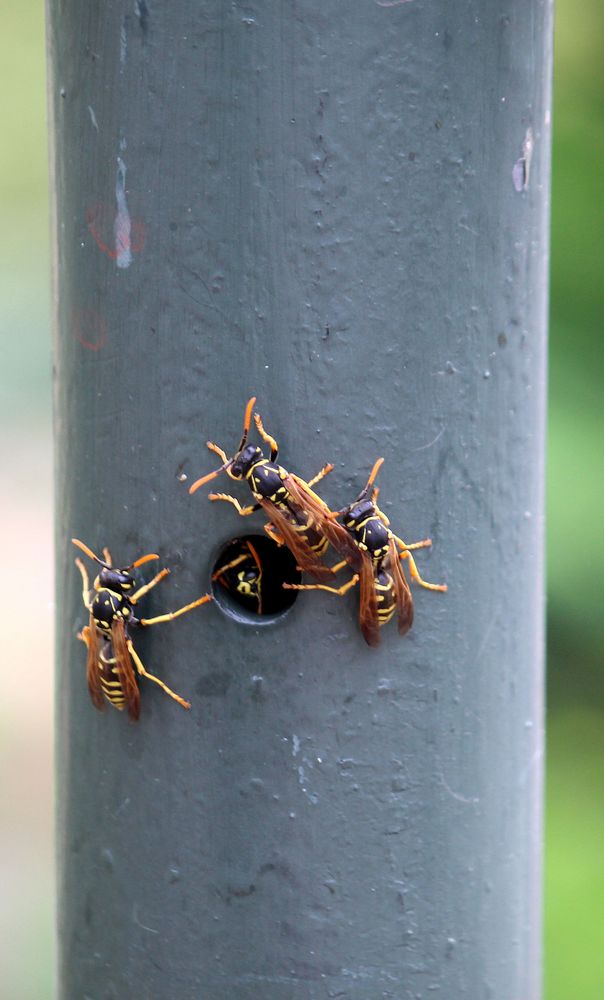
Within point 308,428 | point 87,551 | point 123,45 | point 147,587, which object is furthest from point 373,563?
point 123,45

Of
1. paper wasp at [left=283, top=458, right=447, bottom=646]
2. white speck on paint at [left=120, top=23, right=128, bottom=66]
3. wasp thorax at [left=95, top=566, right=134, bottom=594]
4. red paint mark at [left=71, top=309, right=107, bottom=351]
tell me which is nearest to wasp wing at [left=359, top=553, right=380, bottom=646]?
paper wasp at [left=283, top=458, right=447, bottom=646]

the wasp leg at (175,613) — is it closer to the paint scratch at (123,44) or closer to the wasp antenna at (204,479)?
the wasp antenna at (204,479)

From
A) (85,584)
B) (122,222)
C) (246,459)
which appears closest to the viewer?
(246,459)

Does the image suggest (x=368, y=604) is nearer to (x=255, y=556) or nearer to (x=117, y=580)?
(x=255, y=556)

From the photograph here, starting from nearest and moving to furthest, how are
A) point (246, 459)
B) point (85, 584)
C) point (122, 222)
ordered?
point (246, 459) < point (122, 222) < point (85, 584)

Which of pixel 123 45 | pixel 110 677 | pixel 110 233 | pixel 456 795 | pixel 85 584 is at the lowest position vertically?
pixel 456 795

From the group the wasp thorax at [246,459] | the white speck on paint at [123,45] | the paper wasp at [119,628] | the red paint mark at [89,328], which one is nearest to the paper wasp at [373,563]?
the wasp thorax at [246,459]

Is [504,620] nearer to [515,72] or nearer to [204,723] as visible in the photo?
[204,723]
